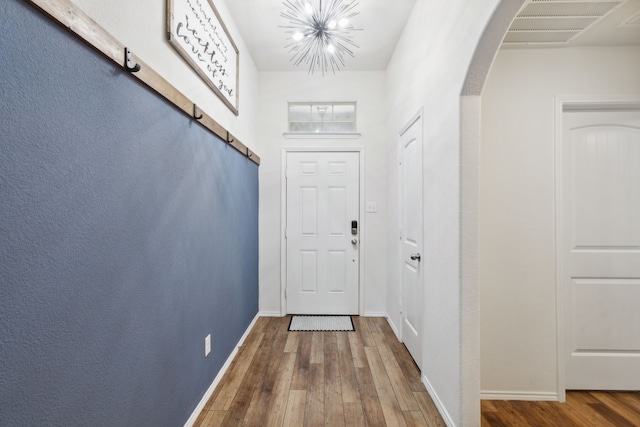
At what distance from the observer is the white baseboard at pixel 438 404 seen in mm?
1608

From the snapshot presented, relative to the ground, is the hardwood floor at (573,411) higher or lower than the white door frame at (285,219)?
lower

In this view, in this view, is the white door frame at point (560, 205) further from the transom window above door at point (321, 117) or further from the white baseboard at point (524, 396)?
the transom window above door at point (321, 117)

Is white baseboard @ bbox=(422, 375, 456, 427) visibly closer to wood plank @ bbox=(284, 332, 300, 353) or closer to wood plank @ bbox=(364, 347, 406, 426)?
wood plank @ bbox=(364, 347, 406, 426)

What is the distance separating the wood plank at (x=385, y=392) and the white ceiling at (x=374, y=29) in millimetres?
2284

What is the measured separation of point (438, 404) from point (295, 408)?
2.84ft

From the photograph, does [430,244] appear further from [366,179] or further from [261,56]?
[261,56]

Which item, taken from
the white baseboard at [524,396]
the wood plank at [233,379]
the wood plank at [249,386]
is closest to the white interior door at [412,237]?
the white baseboard at [524,396]

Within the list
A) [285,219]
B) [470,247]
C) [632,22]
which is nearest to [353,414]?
[470,247]

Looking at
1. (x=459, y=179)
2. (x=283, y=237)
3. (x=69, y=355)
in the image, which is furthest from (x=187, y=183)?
(x=283, y=237)

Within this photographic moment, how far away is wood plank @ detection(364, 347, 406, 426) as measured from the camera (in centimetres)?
171

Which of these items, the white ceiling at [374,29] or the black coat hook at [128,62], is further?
the white ceiling at [374,29]

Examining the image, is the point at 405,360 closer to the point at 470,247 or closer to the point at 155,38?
the point at 470,247

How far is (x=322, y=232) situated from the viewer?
340cm

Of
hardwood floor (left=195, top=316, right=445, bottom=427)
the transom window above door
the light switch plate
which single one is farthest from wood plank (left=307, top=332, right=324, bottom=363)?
the transom window above door
